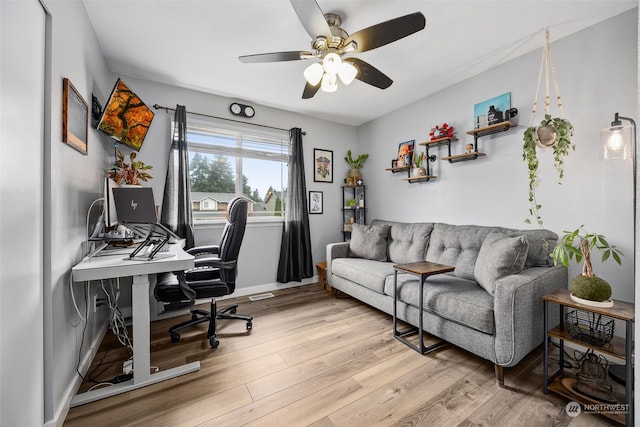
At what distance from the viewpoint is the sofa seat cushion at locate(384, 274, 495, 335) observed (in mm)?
1713

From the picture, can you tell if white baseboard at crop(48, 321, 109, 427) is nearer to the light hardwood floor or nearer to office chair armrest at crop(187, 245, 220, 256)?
the light hardwood floor

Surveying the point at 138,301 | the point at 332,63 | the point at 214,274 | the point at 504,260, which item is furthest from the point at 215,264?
the point at 504,260

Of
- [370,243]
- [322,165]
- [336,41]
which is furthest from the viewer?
[322,165]

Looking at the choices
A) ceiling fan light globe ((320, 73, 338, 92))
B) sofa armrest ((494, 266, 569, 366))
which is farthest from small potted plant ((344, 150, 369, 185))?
sofa armrest ((494, 266, 569, 366))

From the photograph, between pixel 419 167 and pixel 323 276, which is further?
pixel 323 276

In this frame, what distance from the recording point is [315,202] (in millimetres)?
3938

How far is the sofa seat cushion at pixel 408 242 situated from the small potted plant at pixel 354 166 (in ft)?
3.82

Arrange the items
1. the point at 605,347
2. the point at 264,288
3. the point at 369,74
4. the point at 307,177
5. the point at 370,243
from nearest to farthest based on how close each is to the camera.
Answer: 1. the point at 605,347
2. the point at 369,74
3. the point at 370,243
4. the point at 264,288
5. the point at 307,177

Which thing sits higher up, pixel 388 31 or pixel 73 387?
pixel 388 31

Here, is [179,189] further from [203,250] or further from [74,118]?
[74,118]

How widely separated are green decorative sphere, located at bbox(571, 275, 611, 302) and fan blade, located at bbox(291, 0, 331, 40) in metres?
2.22

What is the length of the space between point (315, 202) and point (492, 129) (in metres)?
2.40

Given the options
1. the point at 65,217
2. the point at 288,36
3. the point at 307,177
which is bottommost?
the point at 65,217

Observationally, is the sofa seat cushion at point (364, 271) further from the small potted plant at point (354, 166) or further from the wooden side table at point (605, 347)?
the small potted plant at point (354, 166)
